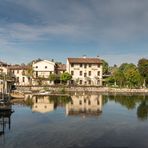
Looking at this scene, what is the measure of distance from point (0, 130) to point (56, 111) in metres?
16.1

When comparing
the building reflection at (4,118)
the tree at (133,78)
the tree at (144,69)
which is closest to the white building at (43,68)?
the tree at (133,78)

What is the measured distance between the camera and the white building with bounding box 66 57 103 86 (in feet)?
Result: 325

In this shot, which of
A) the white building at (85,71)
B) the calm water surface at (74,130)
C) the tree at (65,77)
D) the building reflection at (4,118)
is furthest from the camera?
the white building at (85,71)

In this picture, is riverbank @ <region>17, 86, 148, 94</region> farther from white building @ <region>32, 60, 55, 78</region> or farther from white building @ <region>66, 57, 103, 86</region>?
white building @ <region>32, 60, 55, 78</region>

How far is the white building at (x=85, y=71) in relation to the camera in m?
Result: 99.1

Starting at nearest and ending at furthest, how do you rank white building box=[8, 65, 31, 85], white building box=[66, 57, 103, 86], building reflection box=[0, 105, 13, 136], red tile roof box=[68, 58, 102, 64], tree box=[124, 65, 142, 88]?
building reflection box=[0, 105, 13, 136]
tree box=[124, 65, 142, 88]
white building box=[66, 57, 103, 86]
red tile roof box=[68, 58, 102, 64]
white building box=[8, 65, 31, 85]

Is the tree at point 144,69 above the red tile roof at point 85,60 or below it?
below

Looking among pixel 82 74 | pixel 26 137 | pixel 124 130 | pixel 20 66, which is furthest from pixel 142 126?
pixel 20 66

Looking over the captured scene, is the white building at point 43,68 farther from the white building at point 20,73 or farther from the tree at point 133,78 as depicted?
the tree at point 133,78

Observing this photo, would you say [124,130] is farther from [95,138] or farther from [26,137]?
[26,137]

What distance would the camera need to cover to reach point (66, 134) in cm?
2875

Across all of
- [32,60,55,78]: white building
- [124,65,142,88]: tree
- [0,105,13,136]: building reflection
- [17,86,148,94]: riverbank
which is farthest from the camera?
[32,60,55,78]: white building

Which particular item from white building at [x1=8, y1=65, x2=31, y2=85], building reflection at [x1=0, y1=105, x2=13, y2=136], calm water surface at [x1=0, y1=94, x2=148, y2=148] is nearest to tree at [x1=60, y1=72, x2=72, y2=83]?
white building at [x1=8, y1=65, x2=31, y2=85]

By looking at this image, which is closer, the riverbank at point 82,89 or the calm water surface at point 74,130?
the calm water surface at point 74,130
